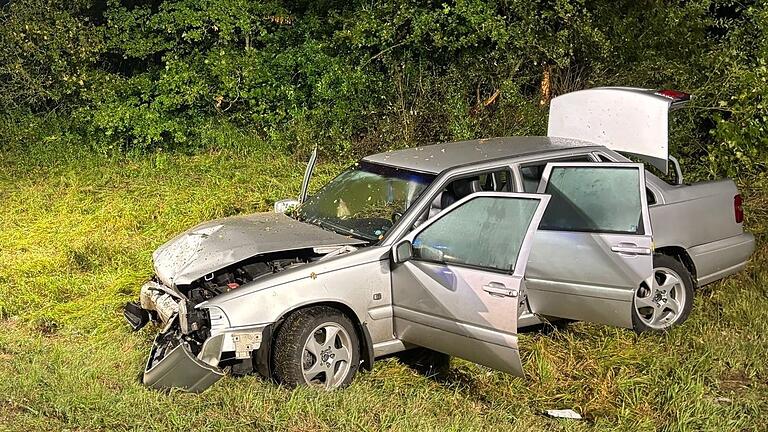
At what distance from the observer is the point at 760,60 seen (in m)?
9.89

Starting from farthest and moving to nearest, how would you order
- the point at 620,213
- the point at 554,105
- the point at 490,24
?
the point at 490,24 → the point at 554,105 → the point at 620,213

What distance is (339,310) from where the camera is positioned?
5.34 metres

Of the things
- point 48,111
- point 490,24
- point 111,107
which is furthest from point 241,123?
point 490,24

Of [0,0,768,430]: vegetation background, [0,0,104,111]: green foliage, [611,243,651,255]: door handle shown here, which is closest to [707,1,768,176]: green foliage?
[0,0,768,430]: vegetation background

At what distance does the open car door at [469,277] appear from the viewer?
15.8 ft

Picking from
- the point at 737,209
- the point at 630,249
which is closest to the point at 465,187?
the point at 630,249

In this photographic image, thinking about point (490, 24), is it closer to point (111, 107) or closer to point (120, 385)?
point (111, 107)

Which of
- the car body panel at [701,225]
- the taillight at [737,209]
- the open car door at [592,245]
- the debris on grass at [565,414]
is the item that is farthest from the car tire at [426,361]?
the taillight at [737,209]

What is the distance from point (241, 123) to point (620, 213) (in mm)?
8104

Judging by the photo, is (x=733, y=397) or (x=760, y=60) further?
(x=760, y=60)

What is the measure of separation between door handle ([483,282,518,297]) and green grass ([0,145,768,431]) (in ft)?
2.45

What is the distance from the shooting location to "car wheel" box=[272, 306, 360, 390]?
505cm

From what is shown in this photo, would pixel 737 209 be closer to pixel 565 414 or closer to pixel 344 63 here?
pixel 565 414

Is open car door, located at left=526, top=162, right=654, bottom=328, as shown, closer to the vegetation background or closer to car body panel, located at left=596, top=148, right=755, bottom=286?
the vegetation background
